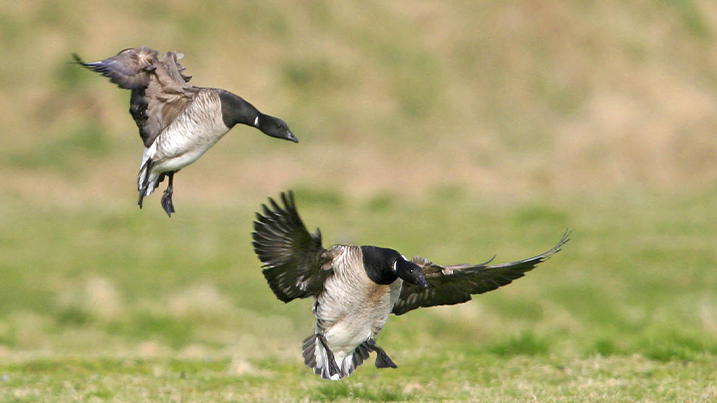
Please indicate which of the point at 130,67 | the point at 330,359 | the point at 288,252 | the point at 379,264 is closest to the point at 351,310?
the point at 330,359

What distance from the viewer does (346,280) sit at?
6.56m

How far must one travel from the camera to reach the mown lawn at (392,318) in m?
8.70

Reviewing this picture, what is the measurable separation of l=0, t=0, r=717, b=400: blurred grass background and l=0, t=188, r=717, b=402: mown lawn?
0.09 m

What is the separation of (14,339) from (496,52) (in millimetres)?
27351

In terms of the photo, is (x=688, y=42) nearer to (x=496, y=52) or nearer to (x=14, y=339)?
(x=496, y=52)

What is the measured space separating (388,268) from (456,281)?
3.12ft

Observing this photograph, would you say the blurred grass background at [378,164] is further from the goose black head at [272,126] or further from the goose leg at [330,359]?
the goose black head at [272,126]

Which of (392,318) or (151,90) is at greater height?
(151,90)

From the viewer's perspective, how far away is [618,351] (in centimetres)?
1024

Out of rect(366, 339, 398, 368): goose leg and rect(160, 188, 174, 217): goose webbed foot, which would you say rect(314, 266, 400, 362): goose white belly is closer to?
rect(366, 339, 398, 368): goose leg

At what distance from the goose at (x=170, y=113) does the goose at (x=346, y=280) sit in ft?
2.01

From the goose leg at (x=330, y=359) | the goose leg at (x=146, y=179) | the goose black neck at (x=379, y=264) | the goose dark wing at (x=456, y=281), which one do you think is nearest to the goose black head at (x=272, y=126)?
the goose leg at (x=146, y=179)

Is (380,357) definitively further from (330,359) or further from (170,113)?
(170,113)

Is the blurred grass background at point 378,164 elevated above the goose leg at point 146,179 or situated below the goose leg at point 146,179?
above
